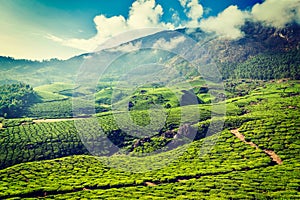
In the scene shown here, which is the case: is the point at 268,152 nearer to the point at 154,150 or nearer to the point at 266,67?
the point at 154,150

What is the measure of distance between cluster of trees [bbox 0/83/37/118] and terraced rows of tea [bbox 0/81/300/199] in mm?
32593

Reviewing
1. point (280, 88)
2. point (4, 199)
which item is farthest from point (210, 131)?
point (280, 88)

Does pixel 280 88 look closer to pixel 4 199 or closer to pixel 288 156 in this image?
pixel 288 156

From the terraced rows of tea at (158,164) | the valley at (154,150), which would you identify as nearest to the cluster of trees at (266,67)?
the valley at (154,150)

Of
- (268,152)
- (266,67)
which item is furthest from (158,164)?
(266,67)

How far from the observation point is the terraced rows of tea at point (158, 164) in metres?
35.3

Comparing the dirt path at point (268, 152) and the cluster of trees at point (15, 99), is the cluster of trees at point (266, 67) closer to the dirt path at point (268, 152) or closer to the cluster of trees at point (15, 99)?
the dirt path at point (268, 152)

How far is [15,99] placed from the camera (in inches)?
4358

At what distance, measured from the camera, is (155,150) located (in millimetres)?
60750

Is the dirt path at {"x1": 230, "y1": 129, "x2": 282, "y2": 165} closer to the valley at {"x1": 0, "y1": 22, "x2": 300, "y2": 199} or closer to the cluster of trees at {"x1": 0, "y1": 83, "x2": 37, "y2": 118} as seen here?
the valley at {"x1": 0, "y1": 22, "x2": 300, "y2": 199}

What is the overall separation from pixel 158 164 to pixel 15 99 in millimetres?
87667

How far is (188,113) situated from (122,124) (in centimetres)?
2105

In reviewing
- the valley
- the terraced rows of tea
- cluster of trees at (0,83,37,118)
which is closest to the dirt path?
the valley

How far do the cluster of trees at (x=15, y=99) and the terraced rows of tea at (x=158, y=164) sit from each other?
3259 centimetres
